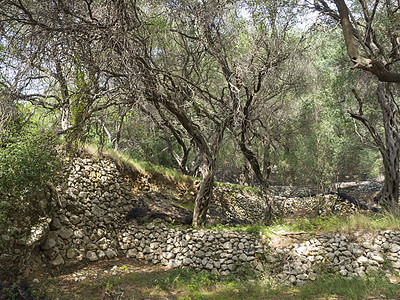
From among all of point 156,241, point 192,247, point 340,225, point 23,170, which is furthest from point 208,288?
point 23,170

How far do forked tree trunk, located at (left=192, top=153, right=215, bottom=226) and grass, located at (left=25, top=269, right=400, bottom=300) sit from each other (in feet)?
8.39

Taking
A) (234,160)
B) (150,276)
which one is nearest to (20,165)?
(150,276)

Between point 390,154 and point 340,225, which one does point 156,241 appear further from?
point 390,154

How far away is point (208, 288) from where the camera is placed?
5.57 meters

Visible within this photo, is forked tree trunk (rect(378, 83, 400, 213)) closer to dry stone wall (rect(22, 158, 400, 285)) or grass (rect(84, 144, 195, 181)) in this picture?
dry stone wall (rect(22, 158, 400, 285))

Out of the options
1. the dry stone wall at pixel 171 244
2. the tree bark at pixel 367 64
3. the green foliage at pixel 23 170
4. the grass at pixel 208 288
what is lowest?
the grass at pixel 208 288

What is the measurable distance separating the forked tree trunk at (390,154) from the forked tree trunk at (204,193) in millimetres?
6036

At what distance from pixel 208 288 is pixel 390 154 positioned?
25.4 ft

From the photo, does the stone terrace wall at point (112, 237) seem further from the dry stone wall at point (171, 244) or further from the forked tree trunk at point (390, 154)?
the forked tree trunk at point (390, 154)

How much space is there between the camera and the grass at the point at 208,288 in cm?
470

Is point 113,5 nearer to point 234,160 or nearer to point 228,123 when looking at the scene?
point 228,123

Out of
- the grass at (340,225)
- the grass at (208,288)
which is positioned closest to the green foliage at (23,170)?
the grass at (208,288)

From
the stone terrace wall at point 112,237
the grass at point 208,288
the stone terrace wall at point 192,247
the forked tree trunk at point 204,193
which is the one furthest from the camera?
the forked tree trunk at point 204,193

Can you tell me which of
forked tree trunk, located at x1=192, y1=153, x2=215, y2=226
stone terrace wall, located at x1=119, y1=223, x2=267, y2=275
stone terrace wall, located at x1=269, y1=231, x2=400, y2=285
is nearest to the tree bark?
stone terrace wall, located at x1=269, y1=231, x2=400, y2=285
